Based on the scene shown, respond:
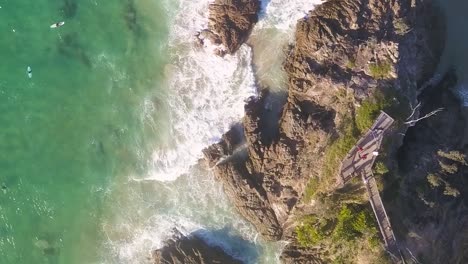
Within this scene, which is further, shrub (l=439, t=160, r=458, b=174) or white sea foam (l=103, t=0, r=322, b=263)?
white sea foam (l=103, t=0, r=322, b=263)

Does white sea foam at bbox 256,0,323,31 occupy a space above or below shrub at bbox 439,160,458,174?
above

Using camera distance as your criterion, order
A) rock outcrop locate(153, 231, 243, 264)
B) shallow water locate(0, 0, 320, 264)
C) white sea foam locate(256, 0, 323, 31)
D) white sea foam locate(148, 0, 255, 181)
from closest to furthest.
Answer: white sea foam locate(256, 0, 323, 31)
white sea foam locate(148, 0, 255, 181)
shallow water locate(0, 0, 320, 264)
rock outcrop locate(153, 231, 243, 264)

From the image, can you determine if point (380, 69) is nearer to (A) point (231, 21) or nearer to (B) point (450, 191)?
(B) point (450, 191)

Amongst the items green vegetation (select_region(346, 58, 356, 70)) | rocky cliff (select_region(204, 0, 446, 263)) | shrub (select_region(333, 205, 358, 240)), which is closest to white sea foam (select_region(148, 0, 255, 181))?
rocky cliff (select_region(204, 0, 446, 263))

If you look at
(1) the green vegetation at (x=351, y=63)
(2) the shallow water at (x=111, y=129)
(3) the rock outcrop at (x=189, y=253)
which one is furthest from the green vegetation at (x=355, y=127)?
(3) the rock outcrop at (x=189, y=253)

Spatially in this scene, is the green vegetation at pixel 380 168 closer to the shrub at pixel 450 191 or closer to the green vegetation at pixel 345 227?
the green vegetation at pixel 345 227

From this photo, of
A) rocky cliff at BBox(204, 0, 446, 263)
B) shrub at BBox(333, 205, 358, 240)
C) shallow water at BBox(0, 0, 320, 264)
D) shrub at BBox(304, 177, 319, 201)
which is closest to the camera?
shrub at BBox(333, 205, 358, 240)

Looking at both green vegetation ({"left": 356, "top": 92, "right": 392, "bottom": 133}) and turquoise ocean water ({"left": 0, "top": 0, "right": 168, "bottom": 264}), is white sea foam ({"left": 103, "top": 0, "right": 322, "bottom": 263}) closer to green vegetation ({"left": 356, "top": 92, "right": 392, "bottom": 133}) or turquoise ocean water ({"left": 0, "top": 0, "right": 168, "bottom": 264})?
turquoise ocean water ({"left": 0, "top": 0, "right": 168, "bottom": 264})
